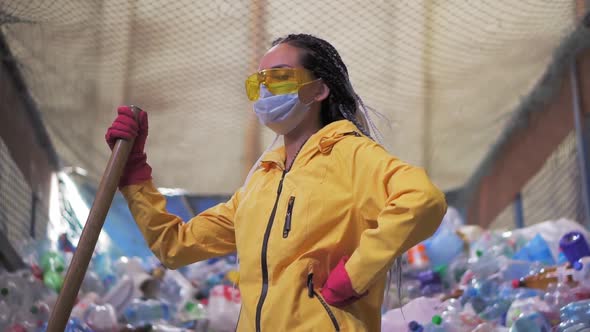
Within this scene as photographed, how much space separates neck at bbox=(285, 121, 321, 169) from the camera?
224 cm

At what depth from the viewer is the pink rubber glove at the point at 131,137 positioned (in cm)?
229

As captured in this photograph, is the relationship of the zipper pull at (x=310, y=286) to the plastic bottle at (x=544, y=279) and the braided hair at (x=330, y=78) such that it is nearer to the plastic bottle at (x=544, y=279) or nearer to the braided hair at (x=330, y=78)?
the braided hair at (x=330, y=78)

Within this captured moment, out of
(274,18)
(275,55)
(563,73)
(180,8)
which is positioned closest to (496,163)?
(563,73)

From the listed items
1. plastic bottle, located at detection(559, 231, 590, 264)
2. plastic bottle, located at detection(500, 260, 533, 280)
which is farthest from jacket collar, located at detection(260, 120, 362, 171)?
plastic bottle, located at detection(500, 260, 533, 280)

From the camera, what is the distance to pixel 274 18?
4.32 meters

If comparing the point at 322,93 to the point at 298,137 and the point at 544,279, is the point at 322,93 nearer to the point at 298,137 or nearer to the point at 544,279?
the point at 298,137

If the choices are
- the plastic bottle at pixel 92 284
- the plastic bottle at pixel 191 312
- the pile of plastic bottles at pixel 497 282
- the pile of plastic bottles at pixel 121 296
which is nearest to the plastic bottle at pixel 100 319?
the pile of plastic bottles at pixel 121 296

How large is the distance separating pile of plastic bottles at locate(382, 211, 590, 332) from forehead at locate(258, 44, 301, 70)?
699 millimetres

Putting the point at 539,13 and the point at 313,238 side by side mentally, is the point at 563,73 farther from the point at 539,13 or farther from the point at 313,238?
the point at 313,238

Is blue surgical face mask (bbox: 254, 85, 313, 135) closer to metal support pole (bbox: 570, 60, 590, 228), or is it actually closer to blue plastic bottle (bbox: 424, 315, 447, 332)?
blue plastic bottle (bbox: 424, 315, 447, 332)

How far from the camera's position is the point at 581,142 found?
4.51 metres

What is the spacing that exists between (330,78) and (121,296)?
7.04 feet

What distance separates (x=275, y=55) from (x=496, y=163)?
400 cm

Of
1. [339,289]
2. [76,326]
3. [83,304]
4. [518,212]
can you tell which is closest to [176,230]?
[339,289]
